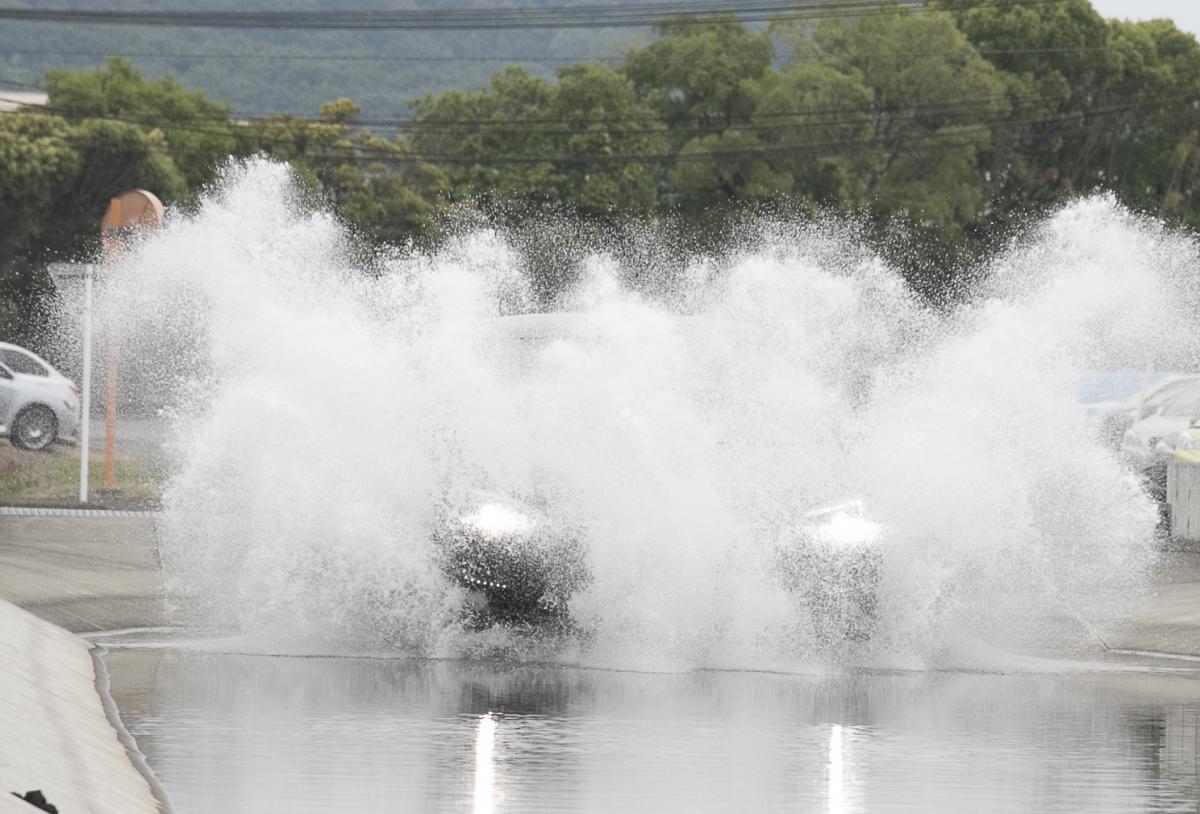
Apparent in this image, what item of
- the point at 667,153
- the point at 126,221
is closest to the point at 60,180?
the point at 667,153

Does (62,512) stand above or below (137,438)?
below

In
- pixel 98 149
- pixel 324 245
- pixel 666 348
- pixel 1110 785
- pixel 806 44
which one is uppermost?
pixel 806 44

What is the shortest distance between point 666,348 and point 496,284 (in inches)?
79.5

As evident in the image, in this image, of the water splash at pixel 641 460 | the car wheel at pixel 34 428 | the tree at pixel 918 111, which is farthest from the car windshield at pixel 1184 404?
the tree at pixel 918 111

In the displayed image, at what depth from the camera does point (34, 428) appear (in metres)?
29.9

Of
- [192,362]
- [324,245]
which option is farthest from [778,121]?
[324,245]

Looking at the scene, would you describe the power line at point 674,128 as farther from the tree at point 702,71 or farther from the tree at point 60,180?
the tree at point 60,180

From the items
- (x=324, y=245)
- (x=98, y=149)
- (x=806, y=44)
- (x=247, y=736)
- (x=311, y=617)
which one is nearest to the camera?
(x=247, y=736)

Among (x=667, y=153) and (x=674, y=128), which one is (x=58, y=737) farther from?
(x=674, y=128)

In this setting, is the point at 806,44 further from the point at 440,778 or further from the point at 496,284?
the point at 440,778

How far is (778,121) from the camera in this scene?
219ft

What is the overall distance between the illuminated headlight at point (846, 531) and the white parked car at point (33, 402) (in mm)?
16959

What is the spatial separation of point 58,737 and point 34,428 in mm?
20863

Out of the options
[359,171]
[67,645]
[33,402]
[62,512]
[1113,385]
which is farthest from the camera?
[359,171]
